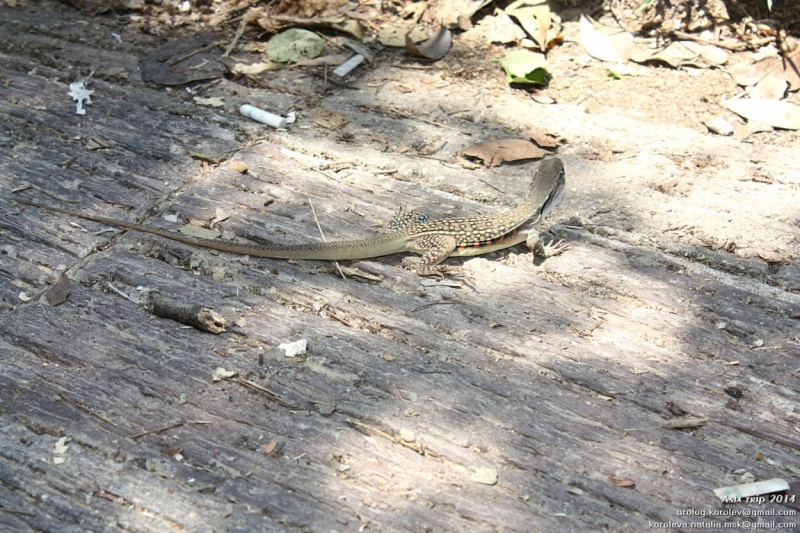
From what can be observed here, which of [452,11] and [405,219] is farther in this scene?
[452,11]

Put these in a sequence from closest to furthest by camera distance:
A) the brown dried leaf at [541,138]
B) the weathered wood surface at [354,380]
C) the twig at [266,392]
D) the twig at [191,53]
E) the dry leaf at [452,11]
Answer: the weathered wood surface at [354,380] < the twig at [266,392] < the brown dried leaf at [541,138] < the twig at [191,53] < the dry leaf at [452,11]

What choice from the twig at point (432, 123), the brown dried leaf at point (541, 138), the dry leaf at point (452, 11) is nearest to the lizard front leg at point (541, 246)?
the brown dried leaf at point (541, 138)

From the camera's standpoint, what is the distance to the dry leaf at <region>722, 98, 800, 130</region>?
5098 millimetres

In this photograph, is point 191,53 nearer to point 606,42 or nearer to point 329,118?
point 329,118

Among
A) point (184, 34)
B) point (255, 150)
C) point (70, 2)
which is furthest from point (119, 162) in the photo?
point (70, 2)

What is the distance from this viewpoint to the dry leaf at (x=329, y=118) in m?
4.90

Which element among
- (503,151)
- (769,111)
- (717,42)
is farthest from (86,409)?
(717,42)

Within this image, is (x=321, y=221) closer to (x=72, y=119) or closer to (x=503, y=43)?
(x=72, y=119)

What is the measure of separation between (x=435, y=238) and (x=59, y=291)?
1990 mm

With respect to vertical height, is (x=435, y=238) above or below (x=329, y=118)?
below

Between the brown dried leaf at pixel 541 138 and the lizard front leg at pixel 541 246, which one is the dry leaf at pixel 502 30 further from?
the lizard front leg at pixel 541 246

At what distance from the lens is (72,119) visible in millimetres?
4484

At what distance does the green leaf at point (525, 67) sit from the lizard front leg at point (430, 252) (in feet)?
6.94

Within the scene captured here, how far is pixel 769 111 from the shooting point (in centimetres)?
517
